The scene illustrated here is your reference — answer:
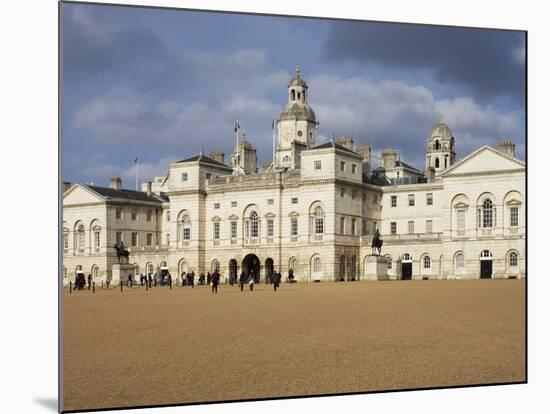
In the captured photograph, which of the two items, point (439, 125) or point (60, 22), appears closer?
point (60, 22)

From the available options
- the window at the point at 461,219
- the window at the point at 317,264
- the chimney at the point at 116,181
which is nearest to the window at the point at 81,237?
the chimney at the point at 116,181

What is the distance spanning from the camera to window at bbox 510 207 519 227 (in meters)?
37.4

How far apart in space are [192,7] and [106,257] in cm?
1930

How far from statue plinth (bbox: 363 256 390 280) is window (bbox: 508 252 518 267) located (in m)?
10.2

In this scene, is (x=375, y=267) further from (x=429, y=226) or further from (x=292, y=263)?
(x=429, y=226)

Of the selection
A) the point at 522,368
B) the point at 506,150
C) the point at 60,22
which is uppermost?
the point at 60,22

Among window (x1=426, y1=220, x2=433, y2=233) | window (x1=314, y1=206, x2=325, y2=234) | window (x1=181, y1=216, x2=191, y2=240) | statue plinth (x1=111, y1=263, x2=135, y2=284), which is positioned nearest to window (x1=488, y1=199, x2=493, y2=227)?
window (x1=426, y1=220, x2=433, y2=233)

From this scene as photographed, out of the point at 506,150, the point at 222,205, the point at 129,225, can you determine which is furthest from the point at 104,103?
the point at 222,205

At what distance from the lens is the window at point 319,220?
5009cm

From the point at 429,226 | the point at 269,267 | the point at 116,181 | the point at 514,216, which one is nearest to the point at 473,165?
the point at 429,226

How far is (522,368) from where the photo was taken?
15648mm

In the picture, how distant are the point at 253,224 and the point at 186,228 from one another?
3684mm

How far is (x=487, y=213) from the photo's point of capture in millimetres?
44406

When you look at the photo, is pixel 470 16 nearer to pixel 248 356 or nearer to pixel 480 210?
pixel 248 356
